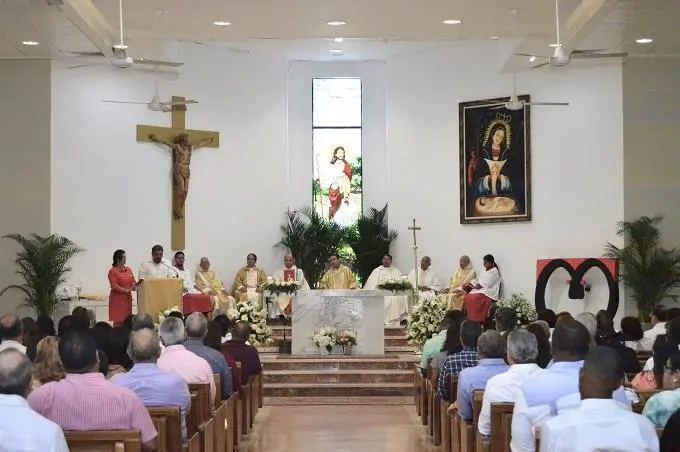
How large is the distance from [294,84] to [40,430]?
18.1 meters

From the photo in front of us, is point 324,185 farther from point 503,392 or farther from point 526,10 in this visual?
point 503,392

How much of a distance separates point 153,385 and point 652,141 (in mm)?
12295

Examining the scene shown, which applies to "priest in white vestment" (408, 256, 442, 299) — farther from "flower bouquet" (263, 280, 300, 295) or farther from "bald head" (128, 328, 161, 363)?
"bald head" (128, 328, 161, 363)

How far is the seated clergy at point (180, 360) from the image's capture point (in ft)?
25.5

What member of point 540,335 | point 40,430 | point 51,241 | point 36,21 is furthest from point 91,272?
point 40,430

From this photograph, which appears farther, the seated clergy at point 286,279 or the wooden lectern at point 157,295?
the seated clergy at point 286,279

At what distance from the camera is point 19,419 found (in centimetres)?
420

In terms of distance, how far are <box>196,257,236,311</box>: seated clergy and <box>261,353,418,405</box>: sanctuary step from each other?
11.0 ft

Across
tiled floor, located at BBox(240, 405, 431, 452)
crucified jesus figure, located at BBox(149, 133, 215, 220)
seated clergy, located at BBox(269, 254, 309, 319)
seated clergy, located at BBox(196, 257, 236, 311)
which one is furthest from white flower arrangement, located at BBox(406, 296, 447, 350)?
crucified jesus figure, located at BBox(149, 133, 215, 220)

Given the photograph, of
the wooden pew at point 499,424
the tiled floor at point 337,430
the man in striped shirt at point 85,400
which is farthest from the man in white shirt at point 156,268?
the man in striped shirt at point 85,400

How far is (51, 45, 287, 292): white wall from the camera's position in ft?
57.1

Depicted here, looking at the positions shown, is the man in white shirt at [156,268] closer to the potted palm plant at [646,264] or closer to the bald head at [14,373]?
the potted palm plant at [646,264]

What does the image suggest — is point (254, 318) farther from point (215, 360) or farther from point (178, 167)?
point (178, 167)

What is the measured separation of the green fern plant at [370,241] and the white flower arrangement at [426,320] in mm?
7163
